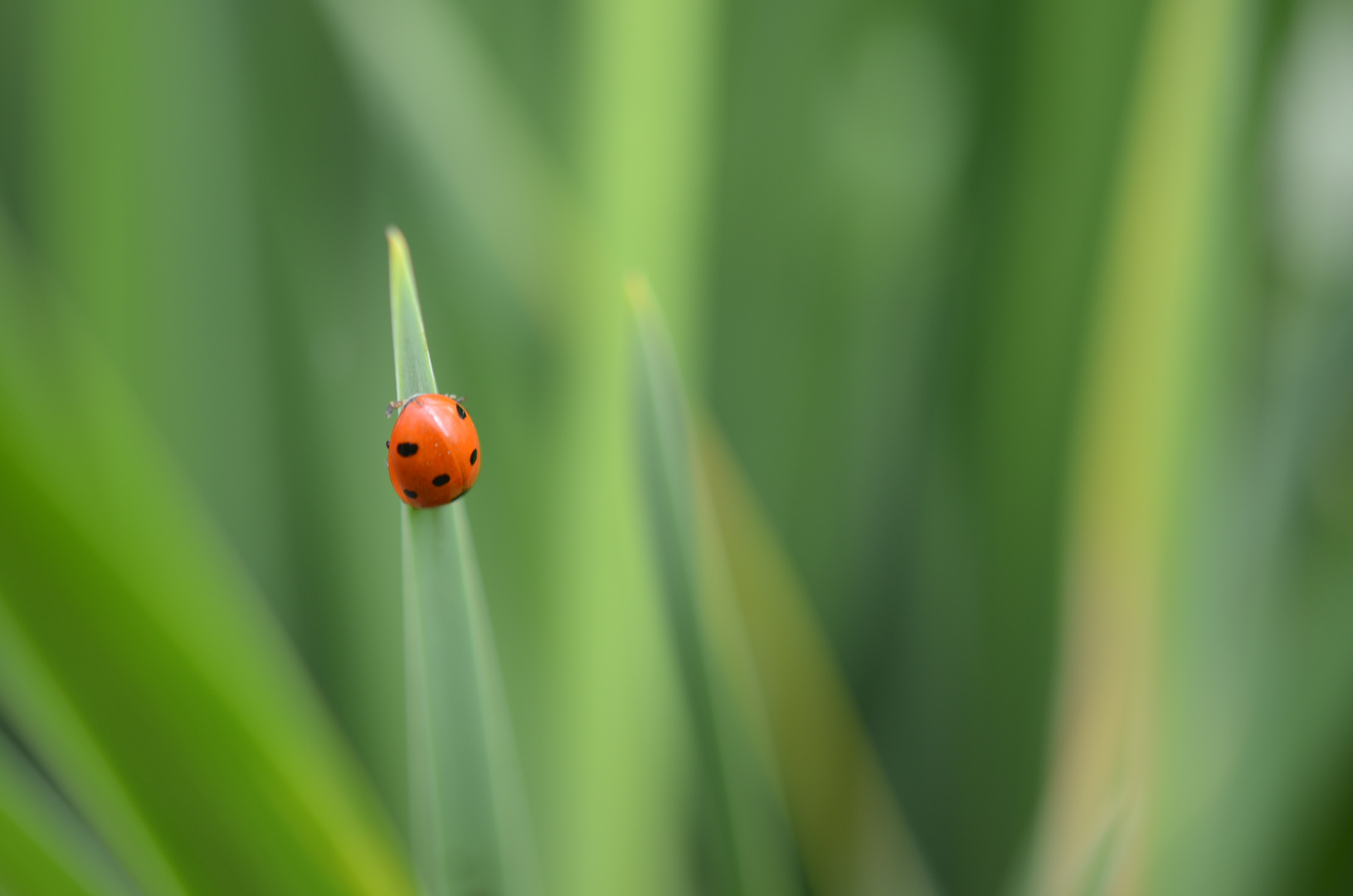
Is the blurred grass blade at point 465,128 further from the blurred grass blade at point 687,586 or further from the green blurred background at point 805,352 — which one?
the blurred grass blade at point 687,586

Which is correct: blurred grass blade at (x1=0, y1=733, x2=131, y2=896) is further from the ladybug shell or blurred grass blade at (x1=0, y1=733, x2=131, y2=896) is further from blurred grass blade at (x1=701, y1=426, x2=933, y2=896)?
blurred grass blade at (x1=701, y1=426, x2=933, y2=896)

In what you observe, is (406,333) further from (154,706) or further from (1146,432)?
(1146,432)

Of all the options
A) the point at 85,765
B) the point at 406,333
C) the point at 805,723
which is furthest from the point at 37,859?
the point at 805,723

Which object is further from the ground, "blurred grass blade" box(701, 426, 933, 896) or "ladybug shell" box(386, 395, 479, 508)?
"ladybug shell" box(386, 395, 479, 508)

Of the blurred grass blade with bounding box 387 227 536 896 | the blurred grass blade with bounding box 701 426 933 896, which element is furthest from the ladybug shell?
the blurred grass blade with bounding box 701 426 933 896

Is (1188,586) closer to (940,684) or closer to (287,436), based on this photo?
(940,684)

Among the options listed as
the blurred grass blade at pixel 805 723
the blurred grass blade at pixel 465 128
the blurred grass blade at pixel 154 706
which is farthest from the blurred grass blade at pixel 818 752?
the blurred grass blade at pixel 154 706
